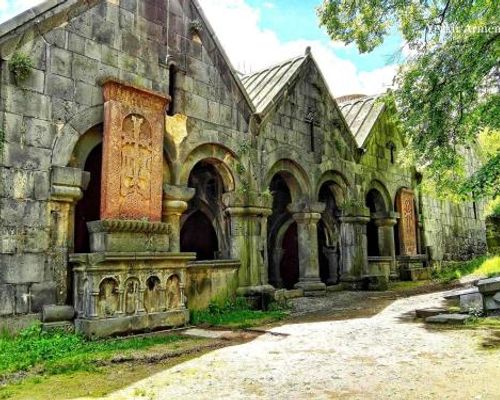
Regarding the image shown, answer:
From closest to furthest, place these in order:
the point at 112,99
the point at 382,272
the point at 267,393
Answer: the point at 267,393 → the point at 112,99 → the point at 382,272

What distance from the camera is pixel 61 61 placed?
7.01m

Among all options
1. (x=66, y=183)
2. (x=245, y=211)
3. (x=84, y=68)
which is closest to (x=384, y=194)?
(x=245, y=211)

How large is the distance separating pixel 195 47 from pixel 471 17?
516 cm

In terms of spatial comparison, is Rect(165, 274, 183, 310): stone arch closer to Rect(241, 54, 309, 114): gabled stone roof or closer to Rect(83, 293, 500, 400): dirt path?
Rect(83, 293, 500, 400): dirt path

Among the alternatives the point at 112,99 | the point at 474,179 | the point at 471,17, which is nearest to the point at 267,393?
the point at 112,99

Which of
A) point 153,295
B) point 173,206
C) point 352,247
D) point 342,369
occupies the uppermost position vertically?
point 173,206

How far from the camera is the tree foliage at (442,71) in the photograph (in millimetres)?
7758

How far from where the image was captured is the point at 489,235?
14.9m

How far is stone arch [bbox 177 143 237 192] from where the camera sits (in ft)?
28.2

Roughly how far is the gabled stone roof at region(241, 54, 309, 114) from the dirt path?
6.04 m

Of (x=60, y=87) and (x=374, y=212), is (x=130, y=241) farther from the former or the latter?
(x=374, y=212)

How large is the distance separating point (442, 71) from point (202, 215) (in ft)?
22.1

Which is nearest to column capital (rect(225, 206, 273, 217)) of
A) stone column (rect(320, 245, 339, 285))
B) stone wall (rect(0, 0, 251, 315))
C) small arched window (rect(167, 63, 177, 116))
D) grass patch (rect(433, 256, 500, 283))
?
stone wall (rect(0, 0, 251, 315))

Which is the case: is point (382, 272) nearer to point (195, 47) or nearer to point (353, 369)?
point (195, 47)
